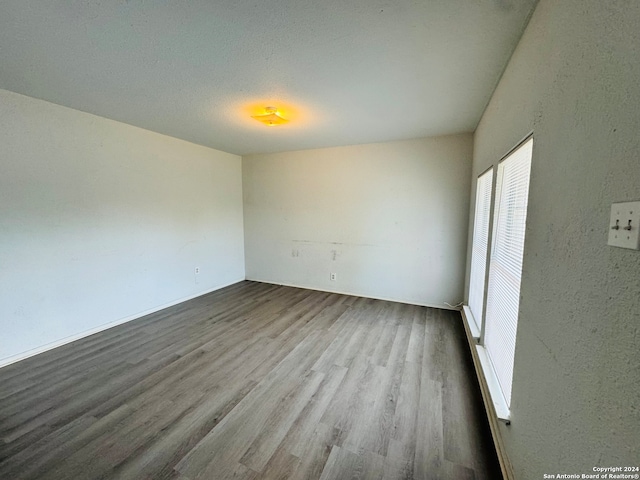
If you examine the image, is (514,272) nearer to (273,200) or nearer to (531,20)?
(531,20)

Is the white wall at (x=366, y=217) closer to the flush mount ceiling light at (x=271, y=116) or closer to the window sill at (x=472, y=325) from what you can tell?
the window sill at (x=472, y=325)

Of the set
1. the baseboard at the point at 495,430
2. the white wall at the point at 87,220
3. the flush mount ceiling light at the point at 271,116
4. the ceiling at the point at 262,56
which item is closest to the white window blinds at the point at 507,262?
the baseboard at the point at 495,430

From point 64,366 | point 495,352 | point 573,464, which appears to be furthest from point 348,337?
point 64,366

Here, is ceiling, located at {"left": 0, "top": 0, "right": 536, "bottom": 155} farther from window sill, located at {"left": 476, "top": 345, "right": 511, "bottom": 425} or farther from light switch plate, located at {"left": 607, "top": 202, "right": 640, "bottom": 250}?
window sill, located at {"left": 476, "top": 345, "right": 511, "bottom": 425}

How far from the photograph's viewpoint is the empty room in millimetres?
813

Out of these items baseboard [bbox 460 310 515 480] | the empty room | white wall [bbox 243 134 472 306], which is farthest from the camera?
white wall [bbox 243 134 472 306]

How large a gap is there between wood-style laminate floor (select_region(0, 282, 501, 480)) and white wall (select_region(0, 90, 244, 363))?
41cm

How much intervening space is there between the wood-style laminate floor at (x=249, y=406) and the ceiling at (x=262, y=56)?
244 cm

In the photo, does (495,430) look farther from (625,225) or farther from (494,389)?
(625,225)

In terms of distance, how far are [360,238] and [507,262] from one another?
8.23ft

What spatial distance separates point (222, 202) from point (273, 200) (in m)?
0.91

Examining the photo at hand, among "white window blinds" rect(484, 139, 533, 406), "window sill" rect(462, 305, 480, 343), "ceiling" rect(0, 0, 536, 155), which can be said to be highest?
"ceiling" rect(0, 0, 536, 155)

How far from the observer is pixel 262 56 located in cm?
172

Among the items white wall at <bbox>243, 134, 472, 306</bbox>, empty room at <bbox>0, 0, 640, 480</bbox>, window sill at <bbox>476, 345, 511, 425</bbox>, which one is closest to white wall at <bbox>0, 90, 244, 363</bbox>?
empty room at <bbox>0, 0, 640, 480</bbox>
